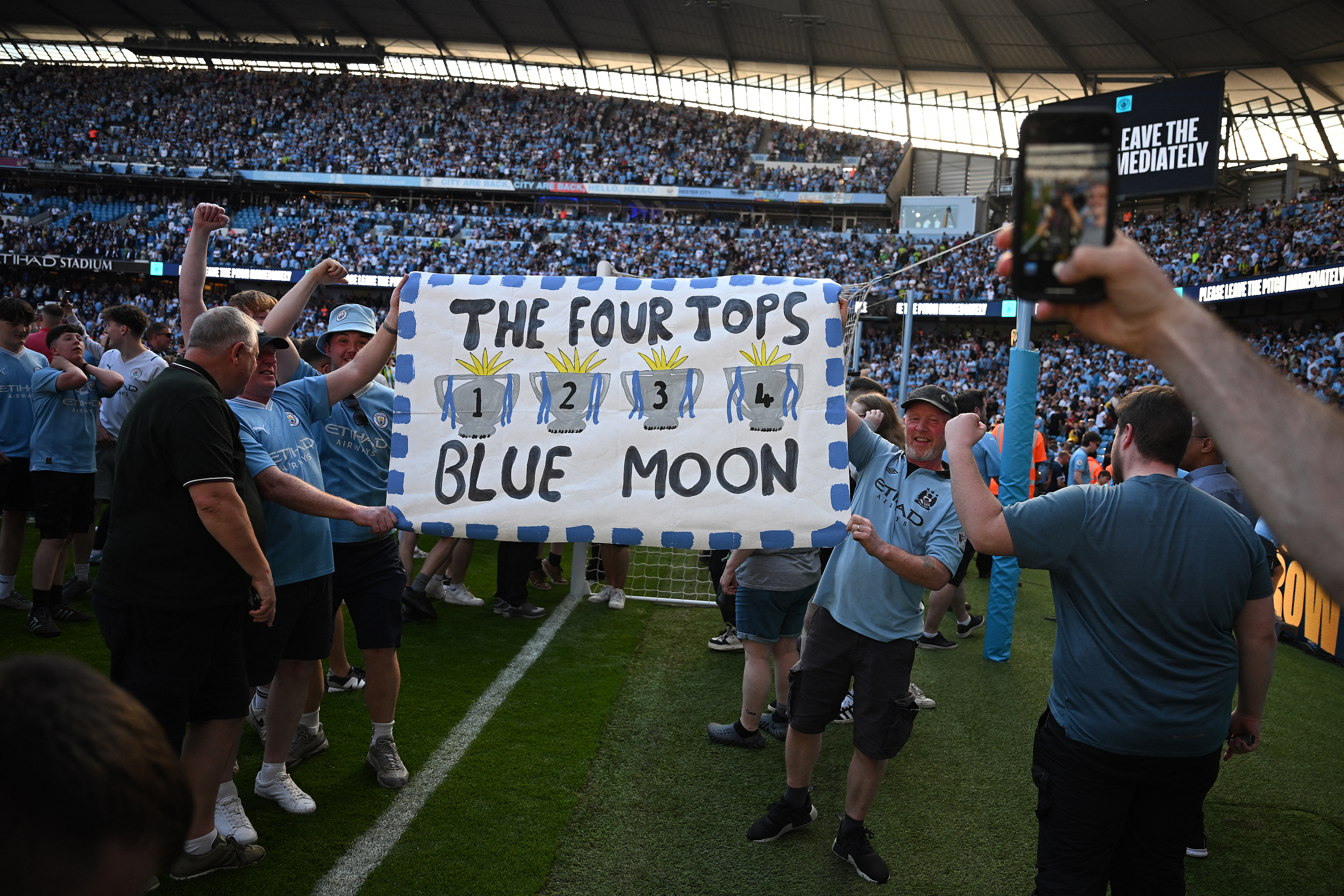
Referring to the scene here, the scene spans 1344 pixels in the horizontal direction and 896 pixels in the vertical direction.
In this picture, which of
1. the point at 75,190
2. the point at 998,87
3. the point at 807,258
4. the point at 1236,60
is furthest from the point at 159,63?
the point at 1236,60

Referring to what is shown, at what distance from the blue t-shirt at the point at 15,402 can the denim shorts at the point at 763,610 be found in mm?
5364

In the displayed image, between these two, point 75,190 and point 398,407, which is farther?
point 75,190

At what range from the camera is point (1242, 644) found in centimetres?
244

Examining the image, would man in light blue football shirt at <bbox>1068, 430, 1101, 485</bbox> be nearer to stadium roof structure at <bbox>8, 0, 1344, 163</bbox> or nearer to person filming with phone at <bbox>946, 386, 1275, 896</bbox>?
person filming with phone at <bbox>946, 386, 1275, 896</bbox>

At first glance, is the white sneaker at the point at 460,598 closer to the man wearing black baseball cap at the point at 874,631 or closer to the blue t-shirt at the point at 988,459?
the man wearing black baseball cap at the point at 874,631

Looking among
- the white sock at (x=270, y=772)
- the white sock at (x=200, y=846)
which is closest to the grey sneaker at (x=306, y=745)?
the white sock at (x=270, y=772)

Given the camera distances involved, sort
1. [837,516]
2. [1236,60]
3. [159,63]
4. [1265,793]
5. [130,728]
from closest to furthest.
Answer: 1. [130,728]
2. [837,516]
3. [1265,793]
4. [1236,60]
5. [159,63]

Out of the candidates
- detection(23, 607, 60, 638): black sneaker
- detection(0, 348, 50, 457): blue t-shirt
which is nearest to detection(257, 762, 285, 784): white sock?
detection(23, 607, 60, 638): black sneaker

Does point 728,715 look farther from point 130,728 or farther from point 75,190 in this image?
point 75,190

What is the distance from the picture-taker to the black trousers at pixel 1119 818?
2.28 metres

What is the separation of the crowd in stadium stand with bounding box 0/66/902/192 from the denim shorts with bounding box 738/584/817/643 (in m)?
41.5

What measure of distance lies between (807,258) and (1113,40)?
578 inches

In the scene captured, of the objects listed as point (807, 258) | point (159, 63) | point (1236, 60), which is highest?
point (159, 63)

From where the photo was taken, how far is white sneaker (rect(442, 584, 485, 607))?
6887mm
